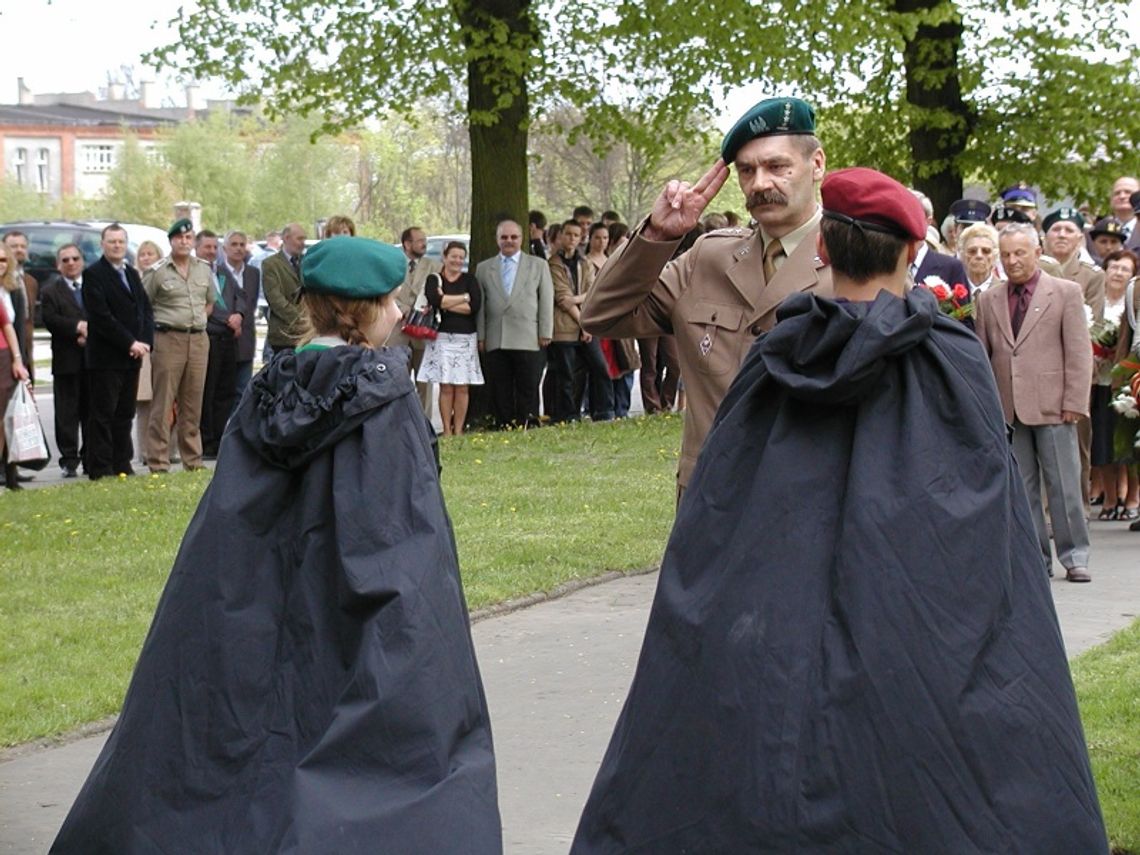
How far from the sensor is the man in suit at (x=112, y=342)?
14898 mm

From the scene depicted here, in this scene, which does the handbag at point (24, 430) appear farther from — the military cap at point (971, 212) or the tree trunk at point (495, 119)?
the military cap at point (971, 212)

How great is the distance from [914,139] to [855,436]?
19876mm

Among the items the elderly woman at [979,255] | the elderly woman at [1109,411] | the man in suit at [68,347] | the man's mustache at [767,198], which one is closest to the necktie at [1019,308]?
the elderly woman at [979,255]

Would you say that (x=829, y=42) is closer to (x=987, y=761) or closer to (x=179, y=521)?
(x=179, y=521)

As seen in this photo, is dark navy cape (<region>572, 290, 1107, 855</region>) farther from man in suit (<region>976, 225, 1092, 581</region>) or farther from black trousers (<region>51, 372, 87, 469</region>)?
black trousers (<region>51, 372, 87, 469</region>)

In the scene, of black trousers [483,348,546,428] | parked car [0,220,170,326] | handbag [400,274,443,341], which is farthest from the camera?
parked car [0,220,170,326]

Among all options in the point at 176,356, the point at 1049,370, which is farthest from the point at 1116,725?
the point at 176,356

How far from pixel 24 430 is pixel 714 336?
399 inches

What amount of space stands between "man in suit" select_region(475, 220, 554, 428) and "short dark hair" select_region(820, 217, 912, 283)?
1404 centimetres

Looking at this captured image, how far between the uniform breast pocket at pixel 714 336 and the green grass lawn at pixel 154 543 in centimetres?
314

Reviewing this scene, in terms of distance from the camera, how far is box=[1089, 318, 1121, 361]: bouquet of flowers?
12.3m

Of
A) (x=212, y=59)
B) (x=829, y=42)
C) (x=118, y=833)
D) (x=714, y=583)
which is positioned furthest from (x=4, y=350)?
(x=714, y=583)

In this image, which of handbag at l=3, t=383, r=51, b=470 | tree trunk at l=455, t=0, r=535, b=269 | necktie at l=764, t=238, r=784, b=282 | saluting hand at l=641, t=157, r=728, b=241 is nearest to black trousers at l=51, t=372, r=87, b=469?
handbag at l=3, t=383, r=51, b=470

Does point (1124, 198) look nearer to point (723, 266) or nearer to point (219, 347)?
point (219, 347)
